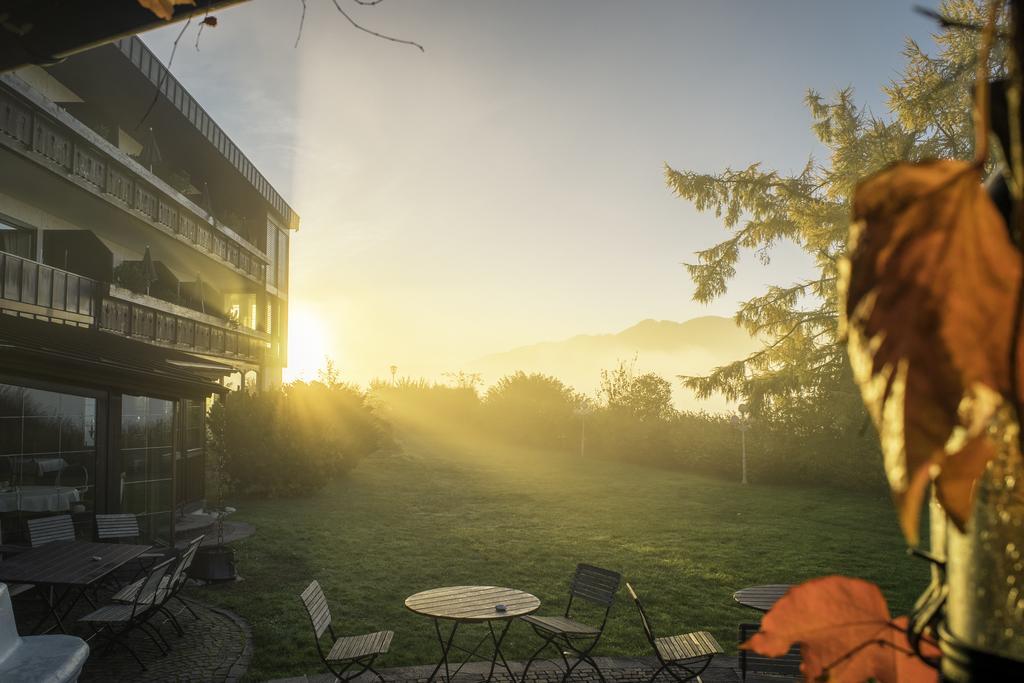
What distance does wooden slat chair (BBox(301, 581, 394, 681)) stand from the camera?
5.76 metres

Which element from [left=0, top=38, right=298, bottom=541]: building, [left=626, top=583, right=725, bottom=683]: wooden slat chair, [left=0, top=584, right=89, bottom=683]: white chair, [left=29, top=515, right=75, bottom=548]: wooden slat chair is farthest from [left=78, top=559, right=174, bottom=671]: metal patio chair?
[left=626, top=583, right=725, bottom=683]: wooden slat chair

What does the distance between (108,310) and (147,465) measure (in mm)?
3868

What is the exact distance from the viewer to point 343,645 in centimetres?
625

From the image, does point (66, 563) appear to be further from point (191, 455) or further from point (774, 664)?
point (191, 455)

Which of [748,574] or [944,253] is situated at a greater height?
[944,253]

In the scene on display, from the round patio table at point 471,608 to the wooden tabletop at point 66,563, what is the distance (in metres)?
3.16

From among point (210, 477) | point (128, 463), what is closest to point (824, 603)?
point (128, 463)

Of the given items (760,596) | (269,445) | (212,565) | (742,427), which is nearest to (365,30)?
(760,596)

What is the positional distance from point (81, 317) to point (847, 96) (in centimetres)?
2070

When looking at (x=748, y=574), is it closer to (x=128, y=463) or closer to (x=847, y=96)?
(x=128, y=463)

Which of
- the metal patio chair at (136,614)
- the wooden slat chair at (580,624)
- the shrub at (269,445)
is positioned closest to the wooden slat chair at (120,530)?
the metal patio chair at (136,614)

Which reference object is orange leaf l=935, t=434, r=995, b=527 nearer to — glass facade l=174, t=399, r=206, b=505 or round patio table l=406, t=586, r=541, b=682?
round patio table l=406, t=586, r=541, b=682

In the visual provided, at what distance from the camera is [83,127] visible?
499 inches

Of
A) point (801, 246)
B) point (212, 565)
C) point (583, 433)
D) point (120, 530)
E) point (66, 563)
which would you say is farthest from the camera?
point (583, 433)
